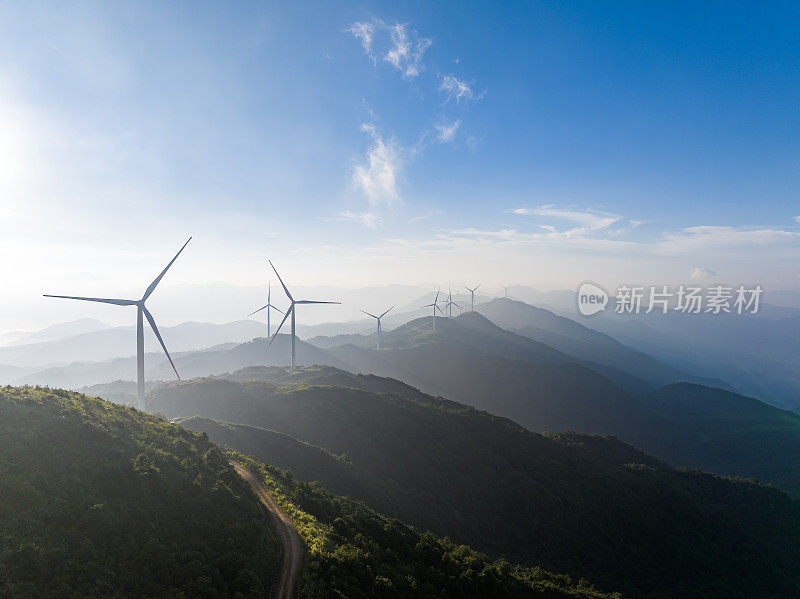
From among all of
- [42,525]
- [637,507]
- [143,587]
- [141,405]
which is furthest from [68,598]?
[637,507]

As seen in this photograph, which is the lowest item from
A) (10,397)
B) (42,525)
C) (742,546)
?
(742,546)

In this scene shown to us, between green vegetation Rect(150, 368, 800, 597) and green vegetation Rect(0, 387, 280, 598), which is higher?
green vegetation Rect(0, 387, 280, 598)

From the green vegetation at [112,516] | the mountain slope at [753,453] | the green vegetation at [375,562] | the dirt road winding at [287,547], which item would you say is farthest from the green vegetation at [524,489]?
the mountain slope at [753,453]

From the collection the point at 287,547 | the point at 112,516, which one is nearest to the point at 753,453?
the point at 287,547

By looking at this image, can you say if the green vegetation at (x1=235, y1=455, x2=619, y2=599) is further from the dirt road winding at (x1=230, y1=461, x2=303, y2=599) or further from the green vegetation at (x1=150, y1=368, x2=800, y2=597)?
the green vegetation at (x1=150, y1=368, x2=800, y2=597)

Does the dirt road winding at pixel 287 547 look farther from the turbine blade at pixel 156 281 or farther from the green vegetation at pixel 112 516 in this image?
the turbine blade at pixel 156 281

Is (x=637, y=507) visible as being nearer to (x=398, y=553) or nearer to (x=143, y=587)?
(x=398, y=553)

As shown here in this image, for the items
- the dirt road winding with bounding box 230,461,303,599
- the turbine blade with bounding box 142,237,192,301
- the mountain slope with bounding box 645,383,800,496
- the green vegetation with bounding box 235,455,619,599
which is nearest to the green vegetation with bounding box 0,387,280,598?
the dirt road winding with bounding box 230,461,303,599
